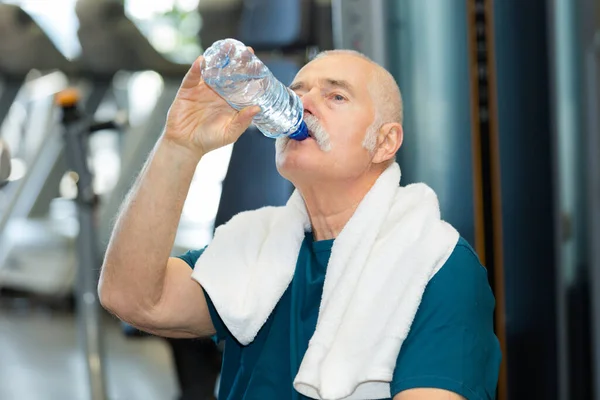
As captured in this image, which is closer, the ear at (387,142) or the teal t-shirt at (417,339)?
the teal t-shirt at (417,339)

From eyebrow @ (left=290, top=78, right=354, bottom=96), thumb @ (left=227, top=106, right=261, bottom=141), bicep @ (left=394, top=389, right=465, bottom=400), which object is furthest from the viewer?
eyebrow @ (left=290, top=78, right=354, bottom=96)

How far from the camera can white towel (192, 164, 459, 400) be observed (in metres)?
1.38

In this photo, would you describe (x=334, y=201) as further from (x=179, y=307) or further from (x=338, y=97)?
(x=179, y=307)

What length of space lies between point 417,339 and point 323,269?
0.26 metres

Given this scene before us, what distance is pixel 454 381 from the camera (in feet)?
4.37

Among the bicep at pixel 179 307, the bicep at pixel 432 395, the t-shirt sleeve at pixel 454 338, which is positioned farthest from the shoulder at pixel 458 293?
the bicep at pixel 179 307

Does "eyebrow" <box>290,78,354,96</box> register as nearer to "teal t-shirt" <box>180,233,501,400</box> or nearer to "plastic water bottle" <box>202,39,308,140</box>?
"plastic water bottle" <box>202,39,308,140</box>

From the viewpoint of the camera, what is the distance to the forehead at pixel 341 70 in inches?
61.9

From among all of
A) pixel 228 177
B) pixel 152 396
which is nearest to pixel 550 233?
pixel 228 177

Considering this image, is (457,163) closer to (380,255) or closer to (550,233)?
(550,233)

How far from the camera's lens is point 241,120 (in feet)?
4.75

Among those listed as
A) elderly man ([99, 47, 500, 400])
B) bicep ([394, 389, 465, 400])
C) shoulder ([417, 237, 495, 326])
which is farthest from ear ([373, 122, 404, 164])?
bicep ([394, 389, 465, 400])

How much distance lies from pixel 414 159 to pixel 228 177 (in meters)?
0.57

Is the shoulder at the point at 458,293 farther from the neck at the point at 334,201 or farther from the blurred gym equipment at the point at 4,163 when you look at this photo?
the blurred gym equipment at the point at 4,163
